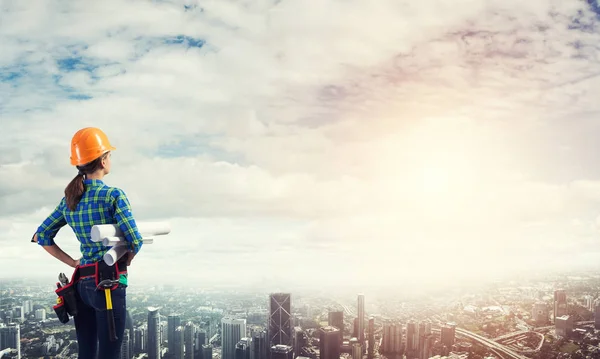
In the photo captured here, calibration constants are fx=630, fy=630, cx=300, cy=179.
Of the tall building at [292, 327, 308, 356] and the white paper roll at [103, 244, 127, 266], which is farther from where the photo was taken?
the tall building at [292, 327, 308, 356]

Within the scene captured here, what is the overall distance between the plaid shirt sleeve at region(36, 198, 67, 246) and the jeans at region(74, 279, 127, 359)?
284 mm

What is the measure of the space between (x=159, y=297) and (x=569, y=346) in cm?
1125

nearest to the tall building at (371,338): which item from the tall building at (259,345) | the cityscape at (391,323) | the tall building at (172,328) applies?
the cityscape at (391,323)

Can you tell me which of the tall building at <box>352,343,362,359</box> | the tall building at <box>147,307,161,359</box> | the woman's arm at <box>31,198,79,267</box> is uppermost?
the woman's arm at <box>31,198,79,267</box>

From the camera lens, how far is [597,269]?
21.4 meters

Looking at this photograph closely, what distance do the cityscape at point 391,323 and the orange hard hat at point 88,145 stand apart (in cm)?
1219

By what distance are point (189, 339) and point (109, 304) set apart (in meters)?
13.8

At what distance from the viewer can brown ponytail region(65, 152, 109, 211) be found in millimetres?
2389

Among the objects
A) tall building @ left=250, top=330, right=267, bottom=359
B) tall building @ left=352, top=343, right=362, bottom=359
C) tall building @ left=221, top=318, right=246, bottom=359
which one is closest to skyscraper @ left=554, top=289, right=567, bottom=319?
tall building @ left=352, top=343, right=362, bottom=359

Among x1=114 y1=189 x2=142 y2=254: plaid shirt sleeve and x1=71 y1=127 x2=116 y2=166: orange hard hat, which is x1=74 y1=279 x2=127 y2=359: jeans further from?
x1=71 y1=127 x2=116 y2=166: orange hard hat

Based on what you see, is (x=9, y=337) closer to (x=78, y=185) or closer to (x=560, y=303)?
(x=78, y=185)

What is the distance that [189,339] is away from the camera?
1561 cm

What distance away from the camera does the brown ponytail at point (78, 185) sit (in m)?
2.39

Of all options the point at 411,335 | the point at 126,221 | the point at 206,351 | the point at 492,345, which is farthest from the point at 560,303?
the point at 126,221
